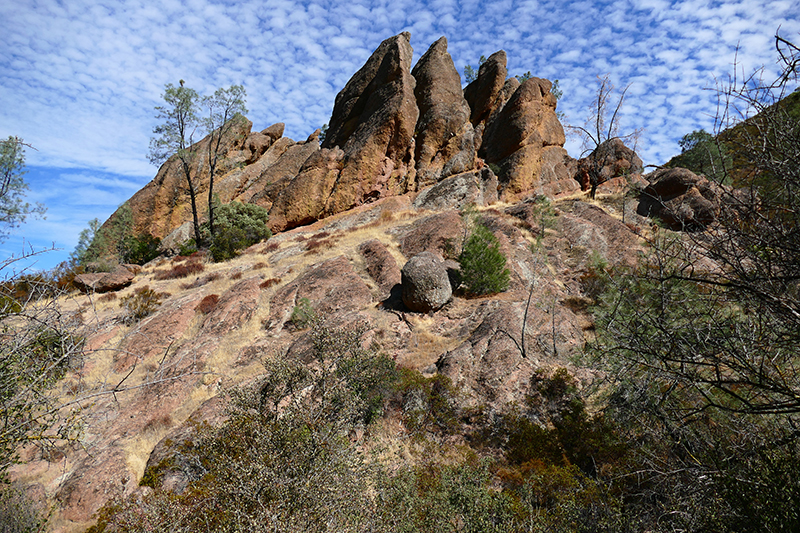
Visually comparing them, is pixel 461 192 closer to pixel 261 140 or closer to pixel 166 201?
pixel 261 140

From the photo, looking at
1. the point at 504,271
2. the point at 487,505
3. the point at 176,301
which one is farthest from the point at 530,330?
the point at 176,301

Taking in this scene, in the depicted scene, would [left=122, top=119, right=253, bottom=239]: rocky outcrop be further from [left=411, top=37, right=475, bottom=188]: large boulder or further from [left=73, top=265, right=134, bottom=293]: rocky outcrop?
[left=411, top=37, right=475, bottom=188]: large boulder

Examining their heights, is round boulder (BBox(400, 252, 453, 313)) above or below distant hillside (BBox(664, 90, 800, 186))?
below

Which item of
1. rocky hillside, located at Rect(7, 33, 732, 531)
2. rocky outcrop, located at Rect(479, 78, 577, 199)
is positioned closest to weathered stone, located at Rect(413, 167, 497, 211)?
rocky hillside, located at Rect(7, 33, 732, 531)

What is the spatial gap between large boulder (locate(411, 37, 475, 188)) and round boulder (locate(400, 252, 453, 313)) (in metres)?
21.5

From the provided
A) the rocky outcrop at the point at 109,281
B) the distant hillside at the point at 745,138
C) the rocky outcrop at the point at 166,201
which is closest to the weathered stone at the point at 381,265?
the distant hillside at the point at 745,138

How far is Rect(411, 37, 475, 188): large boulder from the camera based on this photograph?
3541 cm

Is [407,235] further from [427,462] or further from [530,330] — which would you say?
[427,462]

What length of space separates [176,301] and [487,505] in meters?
19.4

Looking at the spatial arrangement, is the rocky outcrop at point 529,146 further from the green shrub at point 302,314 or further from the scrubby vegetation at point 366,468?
the scrubby vegetation at point 366,468

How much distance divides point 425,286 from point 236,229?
2195 centimetres

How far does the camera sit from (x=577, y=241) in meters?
19.9

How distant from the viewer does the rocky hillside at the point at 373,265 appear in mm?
10688

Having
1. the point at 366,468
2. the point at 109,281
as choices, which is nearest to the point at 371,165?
the point at 109,281
